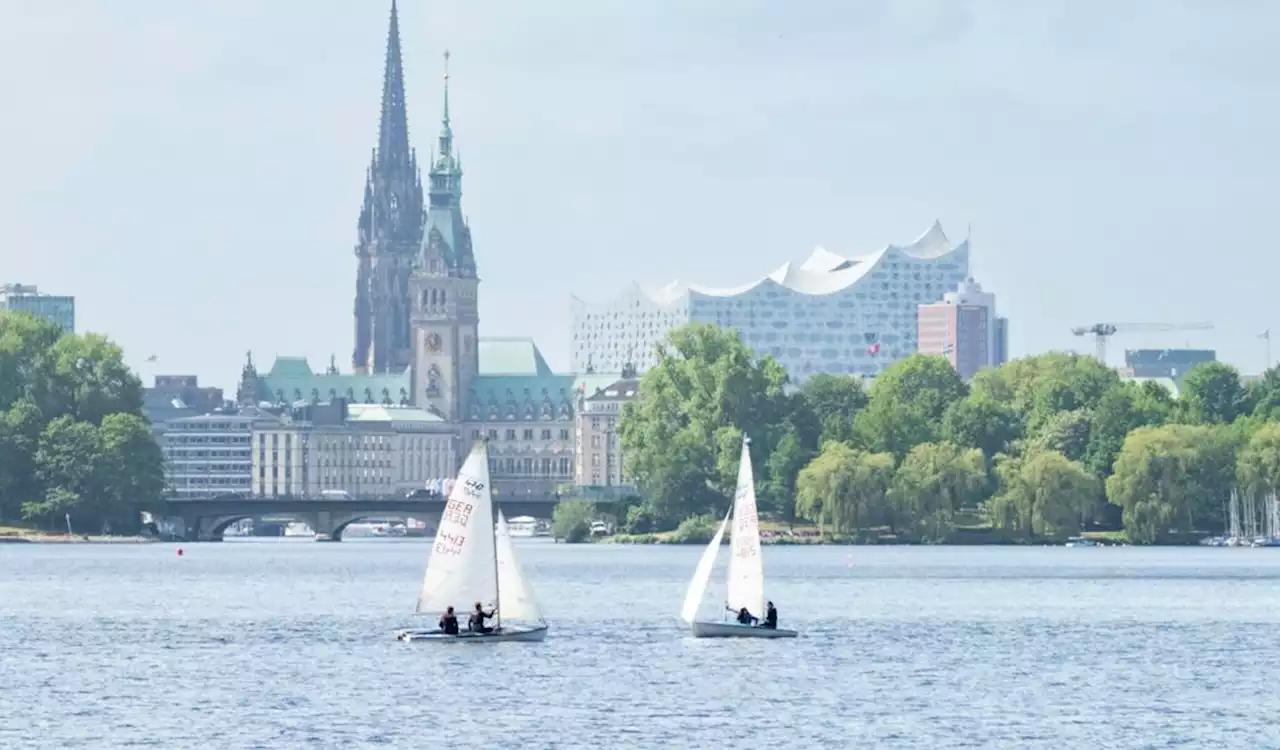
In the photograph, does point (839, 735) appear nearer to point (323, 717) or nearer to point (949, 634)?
point (323, 717)

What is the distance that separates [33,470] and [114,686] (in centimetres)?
12074

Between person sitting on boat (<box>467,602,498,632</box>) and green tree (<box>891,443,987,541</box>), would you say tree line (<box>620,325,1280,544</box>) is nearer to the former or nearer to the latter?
green tree (<box>891,443,987,541</box>)

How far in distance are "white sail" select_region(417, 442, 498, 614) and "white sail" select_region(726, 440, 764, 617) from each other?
5.69 meters

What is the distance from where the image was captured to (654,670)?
247 feet

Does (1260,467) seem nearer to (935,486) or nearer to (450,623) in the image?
(935,486)

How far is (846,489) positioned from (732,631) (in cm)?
8991

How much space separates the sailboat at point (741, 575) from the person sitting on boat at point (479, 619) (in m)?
4.44

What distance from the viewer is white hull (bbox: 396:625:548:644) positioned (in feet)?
265

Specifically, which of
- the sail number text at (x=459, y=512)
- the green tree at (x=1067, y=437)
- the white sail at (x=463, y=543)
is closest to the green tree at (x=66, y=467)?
the green tree at (x=1067, y=437)

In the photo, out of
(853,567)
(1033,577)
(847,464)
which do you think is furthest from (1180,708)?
(847,464)

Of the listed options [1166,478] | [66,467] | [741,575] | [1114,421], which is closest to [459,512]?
[741,575]

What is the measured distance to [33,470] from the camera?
189875mm

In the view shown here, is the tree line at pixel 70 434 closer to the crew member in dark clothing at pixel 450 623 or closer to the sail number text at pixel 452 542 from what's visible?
the crew member in dark clothing at pixel 450 623

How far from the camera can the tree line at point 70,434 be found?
187m
